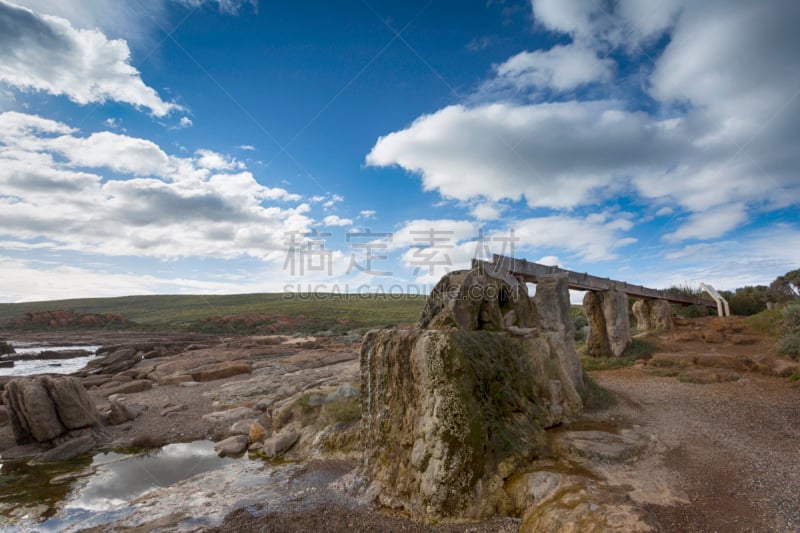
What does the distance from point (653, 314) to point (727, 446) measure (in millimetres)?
20242

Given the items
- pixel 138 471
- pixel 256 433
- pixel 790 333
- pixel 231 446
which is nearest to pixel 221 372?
pixel 256 433

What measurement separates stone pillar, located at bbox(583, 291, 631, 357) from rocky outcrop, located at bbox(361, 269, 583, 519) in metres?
11.2

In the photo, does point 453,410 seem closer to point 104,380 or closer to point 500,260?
point 500,260

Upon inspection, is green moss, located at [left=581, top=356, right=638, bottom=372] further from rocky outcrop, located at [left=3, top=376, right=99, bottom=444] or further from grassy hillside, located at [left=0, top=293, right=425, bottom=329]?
grassy hillside, located at [left=0, top=293, right=425, bottom=329]

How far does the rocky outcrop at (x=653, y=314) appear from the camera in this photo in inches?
982

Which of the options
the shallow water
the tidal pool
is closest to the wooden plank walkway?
the tidal pool

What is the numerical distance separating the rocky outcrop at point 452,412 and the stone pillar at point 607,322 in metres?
11.2

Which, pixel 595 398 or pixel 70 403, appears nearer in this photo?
pixel 595 398

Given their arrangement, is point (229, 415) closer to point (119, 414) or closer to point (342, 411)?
point (119, 414)

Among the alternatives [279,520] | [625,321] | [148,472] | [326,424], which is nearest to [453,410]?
[279,520]

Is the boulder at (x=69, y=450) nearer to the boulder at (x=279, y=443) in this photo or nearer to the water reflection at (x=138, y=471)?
the water reflection at (x=138, y=471)

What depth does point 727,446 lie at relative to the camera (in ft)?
24.9

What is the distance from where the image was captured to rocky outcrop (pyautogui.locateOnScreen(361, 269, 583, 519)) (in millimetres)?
6117

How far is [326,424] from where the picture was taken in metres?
10.4
